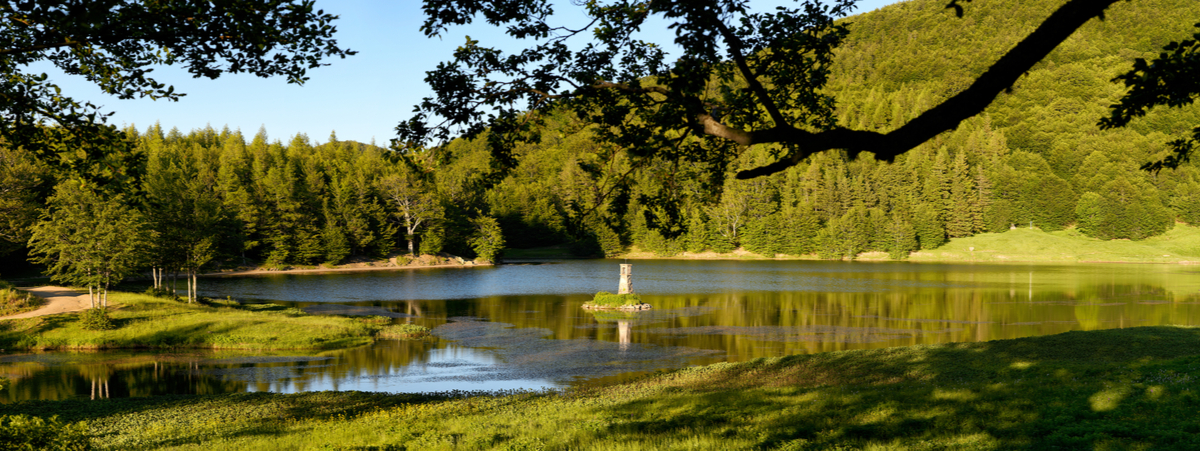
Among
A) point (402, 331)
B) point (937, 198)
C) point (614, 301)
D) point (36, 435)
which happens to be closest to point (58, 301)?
point (402, 331)

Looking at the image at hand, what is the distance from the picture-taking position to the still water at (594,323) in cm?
2709

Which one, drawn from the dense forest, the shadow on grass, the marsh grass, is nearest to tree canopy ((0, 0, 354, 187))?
the shadow on grass

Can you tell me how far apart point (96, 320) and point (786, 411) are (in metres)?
34.2

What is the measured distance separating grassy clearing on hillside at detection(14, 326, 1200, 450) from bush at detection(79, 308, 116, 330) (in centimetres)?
1687

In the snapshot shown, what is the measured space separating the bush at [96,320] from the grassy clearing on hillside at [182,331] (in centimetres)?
24

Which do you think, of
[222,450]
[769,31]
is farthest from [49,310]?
[769,31]

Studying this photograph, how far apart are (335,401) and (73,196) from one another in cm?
2845

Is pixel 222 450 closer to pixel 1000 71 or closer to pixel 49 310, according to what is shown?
pixel 1000 71

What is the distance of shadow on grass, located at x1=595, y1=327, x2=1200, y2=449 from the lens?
10.9 m

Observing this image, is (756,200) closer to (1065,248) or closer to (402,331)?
Answer: (1065,248)

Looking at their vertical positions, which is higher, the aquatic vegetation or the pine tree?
the pine tree

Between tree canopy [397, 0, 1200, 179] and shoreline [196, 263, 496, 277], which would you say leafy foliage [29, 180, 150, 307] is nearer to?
tree canopy [397, 0, 1200, 179]

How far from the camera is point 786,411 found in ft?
45.7

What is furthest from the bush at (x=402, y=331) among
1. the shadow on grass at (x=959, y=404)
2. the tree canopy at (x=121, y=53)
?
the tree canopy at (x=121, y=53)
